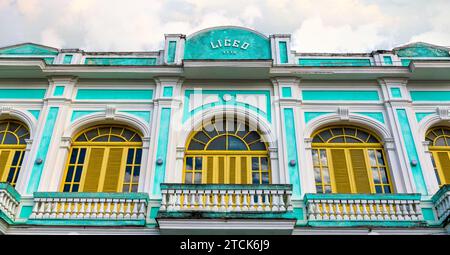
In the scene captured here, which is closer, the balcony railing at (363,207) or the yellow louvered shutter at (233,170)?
the balcony railing at (363,207)

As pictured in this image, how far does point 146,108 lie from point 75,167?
213 centimetres

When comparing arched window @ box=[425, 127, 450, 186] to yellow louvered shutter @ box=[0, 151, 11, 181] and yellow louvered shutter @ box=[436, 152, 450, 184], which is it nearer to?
yellow louvered shutter @ box=[436, 152, 450, 184]

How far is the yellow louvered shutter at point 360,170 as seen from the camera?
9.21 metres

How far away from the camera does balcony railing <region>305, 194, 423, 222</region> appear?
326 inches

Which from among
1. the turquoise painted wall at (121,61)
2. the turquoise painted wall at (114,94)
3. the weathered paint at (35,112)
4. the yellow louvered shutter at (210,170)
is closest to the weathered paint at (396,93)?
the yellow louvered shutter at (210,170)

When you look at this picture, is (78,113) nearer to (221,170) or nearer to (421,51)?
(221,170)

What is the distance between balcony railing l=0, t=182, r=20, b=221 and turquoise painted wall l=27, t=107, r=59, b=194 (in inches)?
15.4

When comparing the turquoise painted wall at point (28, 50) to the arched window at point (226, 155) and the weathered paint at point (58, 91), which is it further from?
the arched window at point (226, 155)

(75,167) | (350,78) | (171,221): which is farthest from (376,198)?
(75,167)

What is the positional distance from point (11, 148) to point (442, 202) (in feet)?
31.0

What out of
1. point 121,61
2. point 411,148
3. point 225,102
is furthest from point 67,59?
point 411,148

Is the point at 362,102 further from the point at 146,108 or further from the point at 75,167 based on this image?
the point at 75,167

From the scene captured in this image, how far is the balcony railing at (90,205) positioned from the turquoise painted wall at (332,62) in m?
5.57

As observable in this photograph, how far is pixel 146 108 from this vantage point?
10234 millimetres
